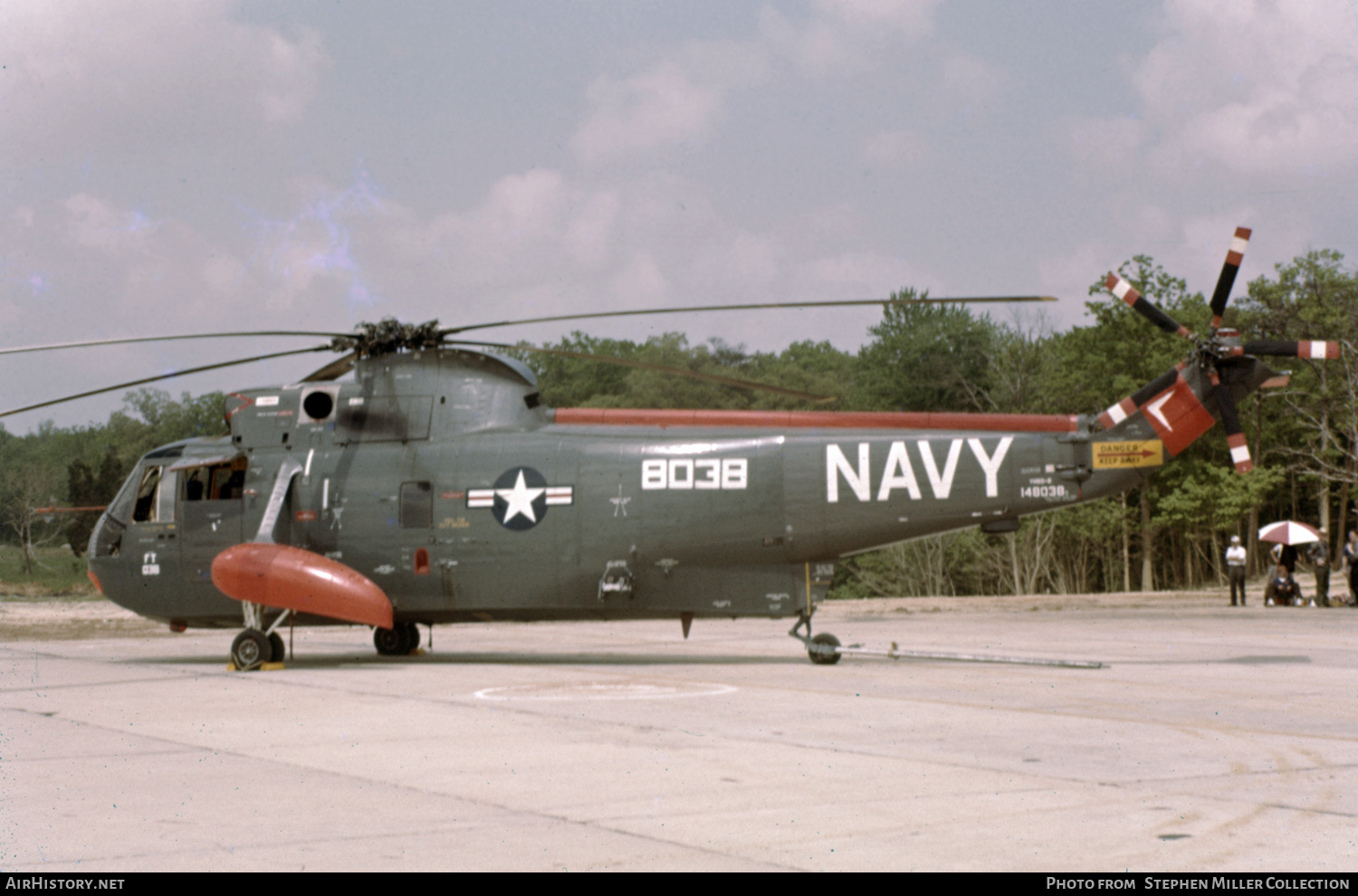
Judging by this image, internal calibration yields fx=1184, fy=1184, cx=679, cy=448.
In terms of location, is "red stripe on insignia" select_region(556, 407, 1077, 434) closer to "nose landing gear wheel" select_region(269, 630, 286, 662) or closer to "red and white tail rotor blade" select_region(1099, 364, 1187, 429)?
"red and white tail rotor blade" select_region(1099, 364, 1187, 429)

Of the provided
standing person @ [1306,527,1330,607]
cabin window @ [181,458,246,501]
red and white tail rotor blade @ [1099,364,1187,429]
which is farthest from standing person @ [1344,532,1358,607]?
cabin window @ [181,458,246,501]

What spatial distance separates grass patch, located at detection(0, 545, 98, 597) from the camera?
148ft

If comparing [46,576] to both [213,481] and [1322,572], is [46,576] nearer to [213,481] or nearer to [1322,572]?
[213,481]

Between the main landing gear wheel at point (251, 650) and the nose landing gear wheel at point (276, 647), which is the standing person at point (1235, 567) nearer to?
the nose landing gear wheel at point (276, 647)

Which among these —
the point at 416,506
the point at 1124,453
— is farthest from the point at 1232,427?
the point at 416,506

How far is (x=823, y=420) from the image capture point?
16.9 meters

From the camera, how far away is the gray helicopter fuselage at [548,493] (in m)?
16.1

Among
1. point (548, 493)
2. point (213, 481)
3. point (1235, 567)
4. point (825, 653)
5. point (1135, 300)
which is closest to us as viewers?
point (1135, 300)

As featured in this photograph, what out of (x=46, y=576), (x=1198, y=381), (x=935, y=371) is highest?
(x=935, y=371)

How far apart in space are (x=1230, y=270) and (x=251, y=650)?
14.2 metres

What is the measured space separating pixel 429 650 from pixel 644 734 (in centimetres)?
1182

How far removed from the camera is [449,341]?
17.6 metres

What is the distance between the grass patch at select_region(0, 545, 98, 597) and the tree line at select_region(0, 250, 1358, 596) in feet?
4.02

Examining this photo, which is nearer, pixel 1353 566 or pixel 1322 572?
pixel 1353 566
